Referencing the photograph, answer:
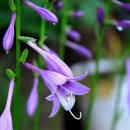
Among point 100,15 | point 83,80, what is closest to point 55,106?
point 100,15

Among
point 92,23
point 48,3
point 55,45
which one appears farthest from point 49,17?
point 55,45

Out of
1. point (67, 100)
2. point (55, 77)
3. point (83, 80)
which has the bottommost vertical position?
point (83, 80)

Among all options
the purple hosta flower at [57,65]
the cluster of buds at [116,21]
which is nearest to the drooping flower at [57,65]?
the purple hosta flower at [57,65]

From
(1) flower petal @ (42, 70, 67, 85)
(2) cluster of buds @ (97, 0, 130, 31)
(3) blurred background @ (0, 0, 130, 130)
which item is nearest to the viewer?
(1) flower petal @ (42, 70, 67, 85)

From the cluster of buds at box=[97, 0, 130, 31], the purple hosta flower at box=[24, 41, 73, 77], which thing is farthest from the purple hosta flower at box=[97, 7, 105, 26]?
the purple hosta flower at box=[24, 41, 73, 77]

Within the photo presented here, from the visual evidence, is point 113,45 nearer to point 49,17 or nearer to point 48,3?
point 48,3

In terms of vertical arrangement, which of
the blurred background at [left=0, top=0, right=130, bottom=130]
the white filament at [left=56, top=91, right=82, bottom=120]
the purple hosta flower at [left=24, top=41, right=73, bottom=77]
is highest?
the purple hosta flower at [left=24, top=41, right=73, bottom=77]

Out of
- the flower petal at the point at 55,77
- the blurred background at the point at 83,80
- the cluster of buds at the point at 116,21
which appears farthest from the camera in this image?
the blurred background at the point at 83,80

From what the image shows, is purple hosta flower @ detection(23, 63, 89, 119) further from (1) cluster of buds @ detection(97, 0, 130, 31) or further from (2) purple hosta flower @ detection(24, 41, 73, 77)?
(1) cluster of buds @ detection(97, 0, 130, 31)

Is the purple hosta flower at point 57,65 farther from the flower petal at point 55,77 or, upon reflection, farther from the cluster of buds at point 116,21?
the cluster of buds at point 116,21

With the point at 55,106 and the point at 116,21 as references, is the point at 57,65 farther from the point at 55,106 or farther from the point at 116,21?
the point at 116,21
